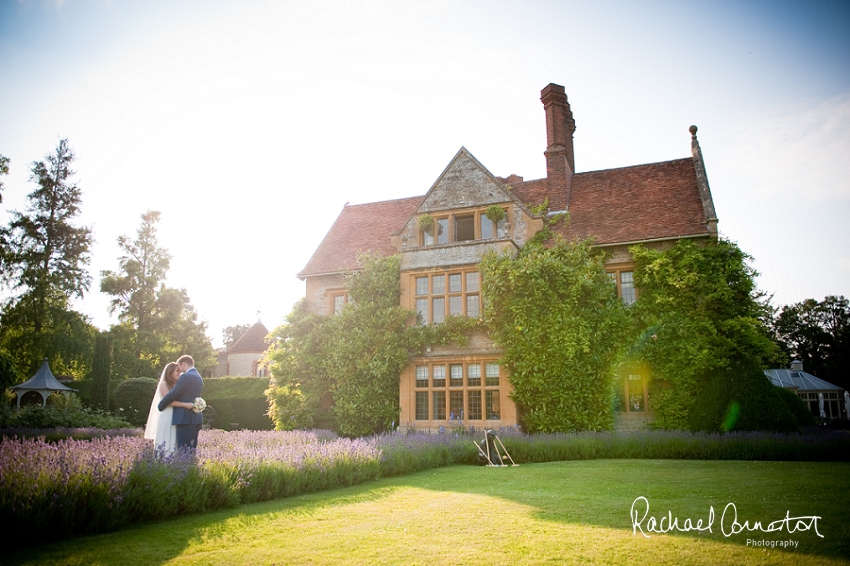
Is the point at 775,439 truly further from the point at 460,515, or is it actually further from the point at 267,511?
the point at 267,511

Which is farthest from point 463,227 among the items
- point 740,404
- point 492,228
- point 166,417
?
point 166,417

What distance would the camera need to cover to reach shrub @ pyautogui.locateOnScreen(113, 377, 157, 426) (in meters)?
28.6

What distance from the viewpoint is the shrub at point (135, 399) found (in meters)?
28.6

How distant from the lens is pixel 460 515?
7152 millimetres

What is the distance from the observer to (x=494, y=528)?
6.39 meters

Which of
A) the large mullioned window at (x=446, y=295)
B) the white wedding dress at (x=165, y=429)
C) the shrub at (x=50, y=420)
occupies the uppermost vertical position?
the large mullioned window at (x=446, y=295)

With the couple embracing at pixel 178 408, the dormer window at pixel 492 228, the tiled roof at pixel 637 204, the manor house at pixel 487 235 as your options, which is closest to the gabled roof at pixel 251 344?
the manor house at pixel 487 235

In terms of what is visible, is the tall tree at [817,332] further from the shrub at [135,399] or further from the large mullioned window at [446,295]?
the shrub at [135,399]

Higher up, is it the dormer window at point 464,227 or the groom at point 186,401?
the dormer window at point 464,227

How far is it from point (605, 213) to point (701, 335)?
6096 mm

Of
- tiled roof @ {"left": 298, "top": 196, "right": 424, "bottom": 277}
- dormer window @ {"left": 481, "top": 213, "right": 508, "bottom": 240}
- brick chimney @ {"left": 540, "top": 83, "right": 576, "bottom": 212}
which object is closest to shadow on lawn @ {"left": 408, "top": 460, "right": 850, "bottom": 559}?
dormer window @ {"left": 481, "top": 213, "right": 508, "bottom": 240}

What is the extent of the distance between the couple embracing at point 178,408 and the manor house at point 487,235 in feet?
36.6

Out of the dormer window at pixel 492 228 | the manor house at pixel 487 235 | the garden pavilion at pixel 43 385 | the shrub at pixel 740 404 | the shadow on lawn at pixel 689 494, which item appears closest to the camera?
the shadow on lawn at pixel 689 494

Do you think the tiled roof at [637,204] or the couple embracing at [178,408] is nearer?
the couple embracing at [178,408]
